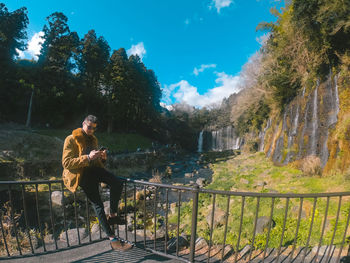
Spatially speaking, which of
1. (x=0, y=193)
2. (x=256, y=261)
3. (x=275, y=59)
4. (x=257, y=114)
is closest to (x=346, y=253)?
(x=256, y=261)

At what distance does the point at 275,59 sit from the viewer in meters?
12.9

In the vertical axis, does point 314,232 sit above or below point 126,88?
below

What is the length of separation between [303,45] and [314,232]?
32.1ft

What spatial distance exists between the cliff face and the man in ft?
24.0

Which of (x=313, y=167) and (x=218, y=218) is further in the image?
(x=313, y=167)

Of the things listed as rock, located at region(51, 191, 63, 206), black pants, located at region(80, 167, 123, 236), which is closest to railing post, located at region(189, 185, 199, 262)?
black pants, located at region(80, 167, 123, 236)

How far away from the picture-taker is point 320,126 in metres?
8.28

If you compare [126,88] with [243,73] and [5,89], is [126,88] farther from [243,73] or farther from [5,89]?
[243,73]

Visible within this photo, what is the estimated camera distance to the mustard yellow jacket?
8.52 feet

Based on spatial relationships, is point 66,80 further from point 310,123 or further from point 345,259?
point 345,259

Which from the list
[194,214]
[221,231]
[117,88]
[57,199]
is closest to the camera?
[194,214]

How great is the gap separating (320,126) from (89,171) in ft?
31.8

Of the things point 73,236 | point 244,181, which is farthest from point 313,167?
point 73,236

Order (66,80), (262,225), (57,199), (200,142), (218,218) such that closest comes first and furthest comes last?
(262,225) < (218,218) < (57,199) < (66,80) < (200,142)
